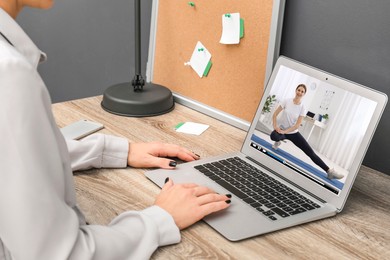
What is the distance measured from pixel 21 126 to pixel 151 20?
1.02 m

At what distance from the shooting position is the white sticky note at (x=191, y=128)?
1365 mm

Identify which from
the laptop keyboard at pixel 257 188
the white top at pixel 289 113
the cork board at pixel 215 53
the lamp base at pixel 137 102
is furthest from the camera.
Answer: the lamp base at pixel 137 102

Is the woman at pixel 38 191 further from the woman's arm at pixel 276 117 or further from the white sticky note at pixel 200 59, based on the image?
the white sticky note at pixel 200 59

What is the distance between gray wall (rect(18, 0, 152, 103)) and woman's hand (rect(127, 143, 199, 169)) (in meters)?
0.65

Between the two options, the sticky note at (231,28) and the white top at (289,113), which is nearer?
the white top at (289,113)

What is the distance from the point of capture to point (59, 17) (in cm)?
219

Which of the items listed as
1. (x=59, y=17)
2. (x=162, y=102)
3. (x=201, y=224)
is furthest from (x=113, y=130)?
(x=59, y=17)

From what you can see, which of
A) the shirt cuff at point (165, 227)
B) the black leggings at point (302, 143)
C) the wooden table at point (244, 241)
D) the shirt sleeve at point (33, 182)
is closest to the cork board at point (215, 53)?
the wooden table at point (244, 241)

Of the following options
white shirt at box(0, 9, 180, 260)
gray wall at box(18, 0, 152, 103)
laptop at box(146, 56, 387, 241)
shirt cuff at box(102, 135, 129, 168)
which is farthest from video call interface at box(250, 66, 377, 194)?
gray wall at box(18, 0, 152, 103)

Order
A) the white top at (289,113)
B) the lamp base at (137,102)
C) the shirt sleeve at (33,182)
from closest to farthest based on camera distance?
the shirt sleeve at (33,182) → the white top at (289,113) → the lamp base at (137,102)

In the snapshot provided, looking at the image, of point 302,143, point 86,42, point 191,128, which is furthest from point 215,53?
point 86,42

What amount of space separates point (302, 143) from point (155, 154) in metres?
0.34

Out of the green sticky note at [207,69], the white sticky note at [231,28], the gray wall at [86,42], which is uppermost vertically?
the white sticky note at [231,28]

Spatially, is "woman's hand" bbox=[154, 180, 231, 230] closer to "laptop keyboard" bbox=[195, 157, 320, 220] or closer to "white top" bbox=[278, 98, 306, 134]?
"laptop keyboard" bbox=[195, 157, 320, 220]
